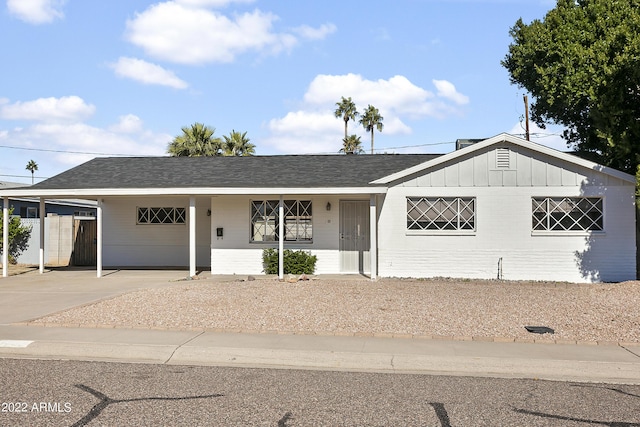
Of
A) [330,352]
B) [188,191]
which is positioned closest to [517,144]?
[188,191]

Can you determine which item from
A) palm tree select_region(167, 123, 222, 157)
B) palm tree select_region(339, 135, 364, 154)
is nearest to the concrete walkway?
palm tree select_region(167, 123, 222, 157)

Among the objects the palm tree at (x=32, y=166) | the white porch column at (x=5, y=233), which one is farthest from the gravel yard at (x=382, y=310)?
the palm tree at (x=32, y=166)

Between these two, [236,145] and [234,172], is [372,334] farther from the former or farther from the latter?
[236,145]

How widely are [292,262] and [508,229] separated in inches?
248

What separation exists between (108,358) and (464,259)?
35.7 feet

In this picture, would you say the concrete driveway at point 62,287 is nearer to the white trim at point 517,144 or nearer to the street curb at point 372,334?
the street curb at point 372,334

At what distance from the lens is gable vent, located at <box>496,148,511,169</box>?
52.7ft

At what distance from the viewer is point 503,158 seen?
16078 millimetres

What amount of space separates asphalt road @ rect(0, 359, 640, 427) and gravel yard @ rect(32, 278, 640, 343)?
2362mm

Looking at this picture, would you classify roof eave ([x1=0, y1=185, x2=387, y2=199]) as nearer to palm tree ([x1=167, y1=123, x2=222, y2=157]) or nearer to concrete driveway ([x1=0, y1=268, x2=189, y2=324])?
concrete driveway ([x1=0, y1=268, x2=189, y2=324])

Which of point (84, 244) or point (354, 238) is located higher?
point (354, 238)

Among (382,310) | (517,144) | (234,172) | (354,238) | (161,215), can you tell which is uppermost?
(517,144)

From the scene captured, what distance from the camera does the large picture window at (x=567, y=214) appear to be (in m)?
15.8

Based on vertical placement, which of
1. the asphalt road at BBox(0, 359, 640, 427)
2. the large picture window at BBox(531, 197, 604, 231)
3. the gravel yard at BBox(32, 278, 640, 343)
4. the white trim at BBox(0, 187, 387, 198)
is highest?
the white trim at BBox(0, 187, 387, 198)
